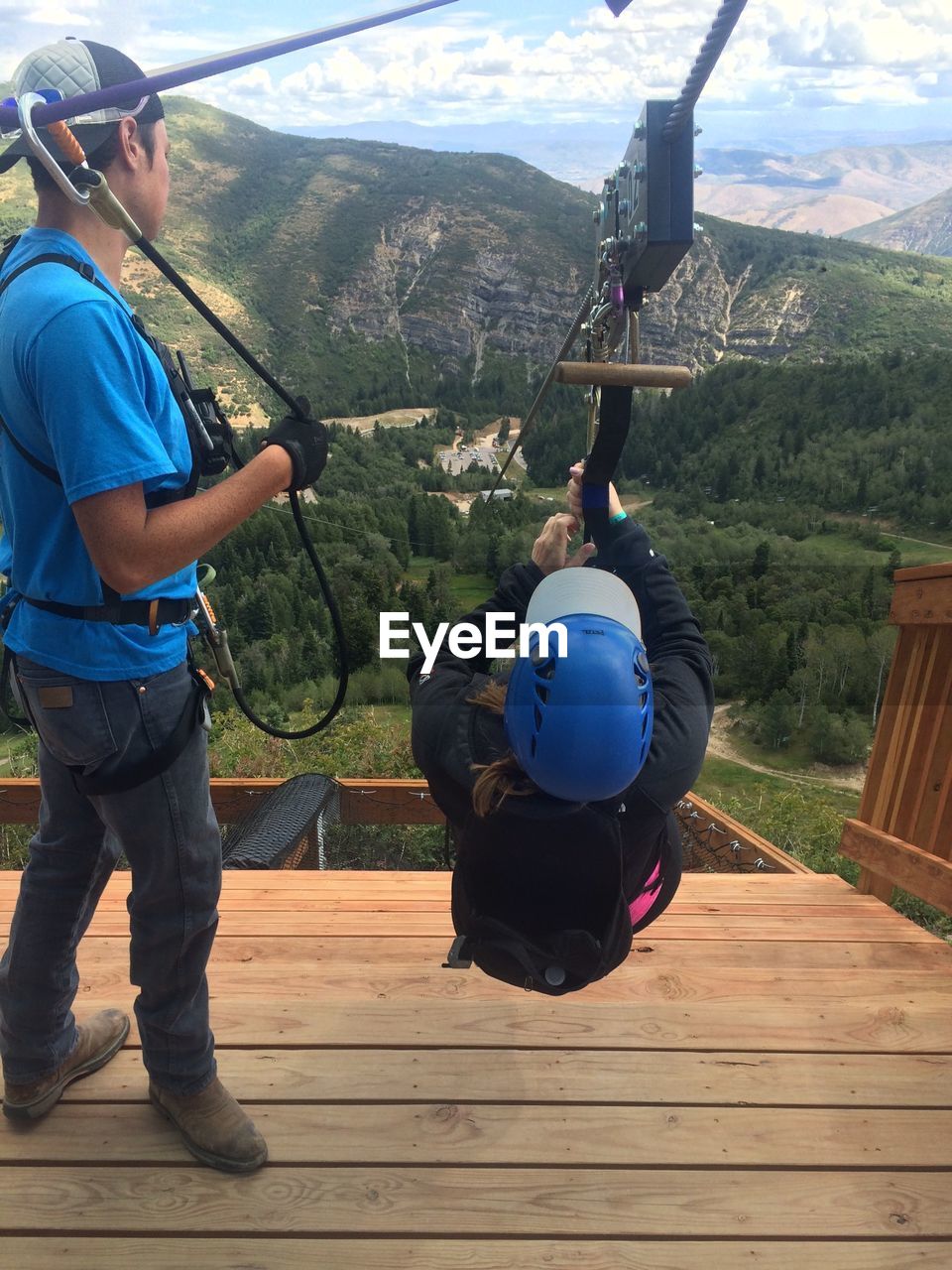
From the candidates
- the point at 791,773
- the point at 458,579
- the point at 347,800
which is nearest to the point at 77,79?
the point at 458,579

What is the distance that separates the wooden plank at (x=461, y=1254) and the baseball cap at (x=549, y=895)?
34cm

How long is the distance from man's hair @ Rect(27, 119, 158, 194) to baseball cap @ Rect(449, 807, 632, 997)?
904 millimetres

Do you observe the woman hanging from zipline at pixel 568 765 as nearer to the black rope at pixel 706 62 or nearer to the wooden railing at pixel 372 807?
the black rope at pixel 706 62

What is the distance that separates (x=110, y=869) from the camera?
4.10 ft

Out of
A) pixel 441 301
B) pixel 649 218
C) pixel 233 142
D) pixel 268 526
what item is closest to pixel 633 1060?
pixel 649 218

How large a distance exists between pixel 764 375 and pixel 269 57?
794cm

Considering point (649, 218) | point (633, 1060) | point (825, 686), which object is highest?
point (649, 218)

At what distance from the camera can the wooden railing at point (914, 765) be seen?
2.02m

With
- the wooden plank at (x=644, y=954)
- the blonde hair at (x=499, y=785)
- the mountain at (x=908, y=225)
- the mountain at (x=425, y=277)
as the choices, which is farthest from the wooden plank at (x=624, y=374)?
the mountain at (x=908, y=225)

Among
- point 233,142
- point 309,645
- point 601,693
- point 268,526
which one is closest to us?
point 601,693

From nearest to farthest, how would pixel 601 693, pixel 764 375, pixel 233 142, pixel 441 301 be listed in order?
pixel 601 693
pixel 764 375
pixel 441 301
pixel 233 142

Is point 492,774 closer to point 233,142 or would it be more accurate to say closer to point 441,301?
point 441,301

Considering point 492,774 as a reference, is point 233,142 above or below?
above

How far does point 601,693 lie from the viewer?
964mm
